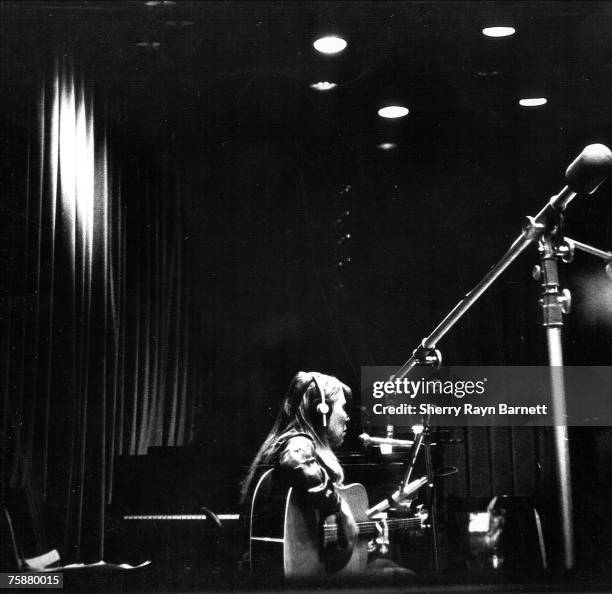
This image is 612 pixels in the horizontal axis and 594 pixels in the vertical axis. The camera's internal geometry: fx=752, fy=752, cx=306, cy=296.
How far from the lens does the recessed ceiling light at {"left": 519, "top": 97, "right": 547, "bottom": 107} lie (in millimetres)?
2820

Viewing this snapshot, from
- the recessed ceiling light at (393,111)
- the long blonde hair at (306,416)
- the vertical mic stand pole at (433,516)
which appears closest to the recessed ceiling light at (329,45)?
the recessed ceiling light at (393,111)

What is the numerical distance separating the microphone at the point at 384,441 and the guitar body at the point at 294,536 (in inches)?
6.4

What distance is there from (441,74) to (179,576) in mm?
2083

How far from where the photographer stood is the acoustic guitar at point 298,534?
2.63 metres

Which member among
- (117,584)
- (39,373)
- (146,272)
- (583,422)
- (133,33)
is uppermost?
(133,33)

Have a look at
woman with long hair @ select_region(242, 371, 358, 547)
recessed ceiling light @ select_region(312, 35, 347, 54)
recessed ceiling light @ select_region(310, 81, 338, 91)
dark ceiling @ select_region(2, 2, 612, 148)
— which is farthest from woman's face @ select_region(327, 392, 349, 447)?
recessed ceiling light @ select_region(312, 35, 347, 54)

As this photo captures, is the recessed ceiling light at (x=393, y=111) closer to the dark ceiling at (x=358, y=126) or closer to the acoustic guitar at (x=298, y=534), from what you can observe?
the dark ceiling at (x=358, y=126)

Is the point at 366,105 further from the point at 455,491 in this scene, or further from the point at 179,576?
the point at 179,576

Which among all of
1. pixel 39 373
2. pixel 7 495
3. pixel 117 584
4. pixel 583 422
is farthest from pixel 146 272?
pixel 583 422

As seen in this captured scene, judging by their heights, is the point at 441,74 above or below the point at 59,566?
above

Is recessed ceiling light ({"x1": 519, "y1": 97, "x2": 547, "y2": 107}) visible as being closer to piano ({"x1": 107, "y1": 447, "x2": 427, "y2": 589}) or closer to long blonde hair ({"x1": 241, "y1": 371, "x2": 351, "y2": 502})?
long blonde hair ({"x1": 241, "y1": 371, "x2": 351, "y2": 502})

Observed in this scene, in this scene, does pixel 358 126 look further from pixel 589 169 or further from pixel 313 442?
pixel 313 442

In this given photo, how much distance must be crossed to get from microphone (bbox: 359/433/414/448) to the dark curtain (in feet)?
2.07

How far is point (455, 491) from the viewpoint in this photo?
267cm
